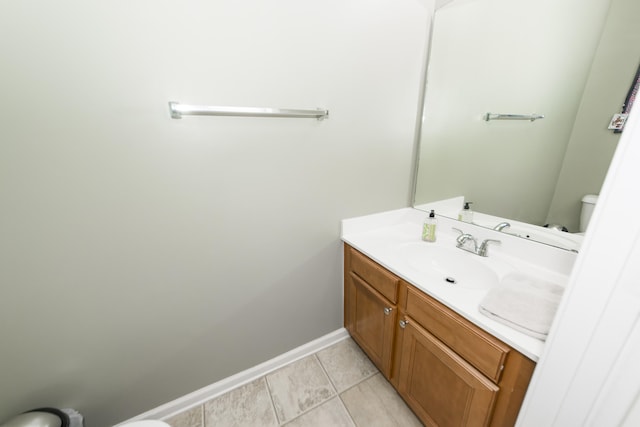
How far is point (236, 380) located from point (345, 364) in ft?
2.20

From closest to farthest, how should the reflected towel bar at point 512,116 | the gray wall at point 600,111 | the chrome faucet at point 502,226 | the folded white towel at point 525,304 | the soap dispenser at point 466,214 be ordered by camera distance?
the folded white towel at point 525,304, the gray wall at point 600,111, the reflected towel bar at point 512,116, the chrome faucet at point 502,226, the soap dispenser at point 466,214

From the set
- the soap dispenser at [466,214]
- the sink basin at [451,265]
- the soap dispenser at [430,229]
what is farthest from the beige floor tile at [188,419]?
the soap dispenser at [466,214]

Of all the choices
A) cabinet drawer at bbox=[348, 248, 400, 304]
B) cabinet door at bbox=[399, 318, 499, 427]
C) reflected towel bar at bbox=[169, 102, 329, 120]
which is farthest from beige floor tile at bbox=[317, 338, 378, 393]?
reflected towel bar at bbox=[169, 102, 329, 120]

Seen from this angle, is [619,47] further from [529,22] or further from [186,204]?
[186,204]

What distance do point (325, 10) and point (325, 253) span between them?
4.04 feet

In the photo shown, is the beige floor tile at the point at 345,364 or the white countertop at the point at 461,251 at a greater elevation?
the white countertop at the point at 461,251

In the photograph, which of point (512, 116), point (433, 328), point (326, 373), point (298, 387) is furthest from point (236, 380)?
point (512, 116)

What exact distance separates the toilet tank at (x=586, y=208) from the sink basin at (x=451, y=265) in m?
0.37

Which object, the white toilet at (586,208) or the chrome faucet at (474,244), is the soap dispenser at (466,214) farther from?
the white toilet at (586,208)

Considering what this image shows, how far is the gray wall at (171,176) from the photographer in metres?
0.78

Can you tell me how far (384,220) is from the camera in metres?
1.56

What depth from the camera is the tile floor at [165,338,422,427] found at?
47.9 inches

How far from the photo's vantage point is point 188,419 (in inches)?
48.5

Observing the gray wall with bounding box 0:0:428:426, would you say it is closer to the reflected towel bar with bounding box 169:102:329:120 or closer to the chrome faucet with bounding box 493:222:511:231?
the reflected towel bar with bounding box 169:102:329:120
